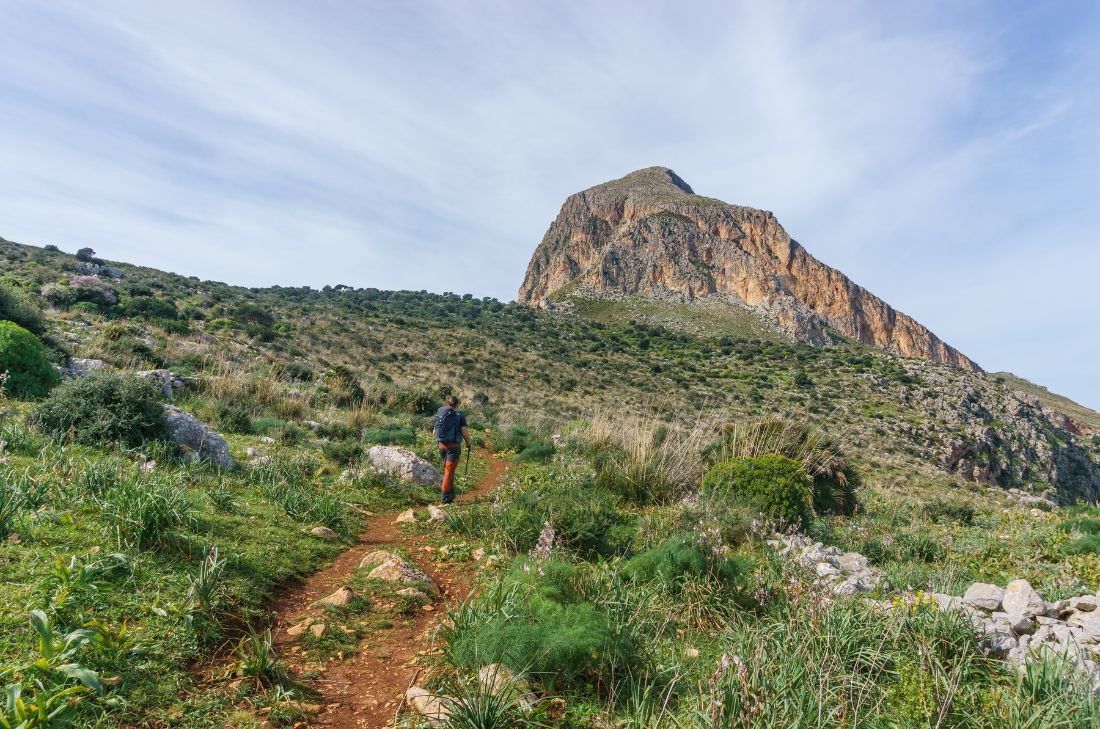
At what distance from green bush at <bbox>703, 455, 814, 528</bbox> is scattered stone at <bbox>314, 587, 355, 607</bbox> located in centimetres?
507

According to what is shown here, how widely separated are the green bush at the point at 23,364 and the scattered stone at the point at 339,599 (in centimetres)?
700

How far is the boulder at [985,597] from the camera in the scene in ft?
14.5

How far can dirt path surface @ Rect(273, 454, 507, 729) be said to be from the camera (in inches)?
122

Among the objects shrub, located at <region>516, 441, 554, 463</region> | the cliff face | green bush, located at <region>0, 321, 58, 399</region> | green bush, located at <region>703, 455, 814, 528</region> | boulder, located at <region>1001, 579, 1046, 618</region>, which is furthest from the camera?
the cliff face

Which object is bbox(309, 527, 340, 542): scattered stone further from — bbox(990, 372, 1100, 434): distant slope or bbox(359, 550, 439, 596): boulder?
bbox(990, 372, 1100, 434): distant slope

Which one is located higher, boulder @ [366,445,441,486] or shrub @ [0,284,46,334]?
shrub @ [0,284,46,334]

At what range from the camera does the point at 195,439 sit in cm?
716

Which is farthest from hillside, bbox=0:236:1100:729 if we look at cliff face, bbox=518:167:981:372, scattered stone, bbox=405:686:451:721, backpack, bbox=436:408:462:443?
cliff face, bbox=518:167:981:372

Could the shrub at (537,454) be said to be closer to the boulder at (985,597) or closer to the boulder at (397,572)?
the boulder at (397,572)

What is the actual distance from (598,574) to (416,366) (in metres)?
27.6

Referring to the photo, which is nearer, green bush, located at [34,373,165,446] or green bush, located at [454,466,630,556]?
green bush, located at [454,466,630,556]

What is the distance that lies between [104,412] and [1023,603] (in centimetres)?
930

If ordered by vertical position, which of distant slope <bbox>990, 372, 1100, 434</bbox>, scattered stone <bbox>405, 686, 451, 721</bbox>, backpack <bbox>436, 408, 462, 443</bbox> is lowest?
scattered stone <bbox>405, 686, 451, 721</bbox>

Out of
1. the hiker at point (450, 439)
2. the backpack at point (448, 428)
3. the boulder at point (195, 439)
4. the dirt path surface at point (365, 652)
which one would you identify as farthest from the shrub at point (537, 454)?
the dirt path surface at point (365, 652)
